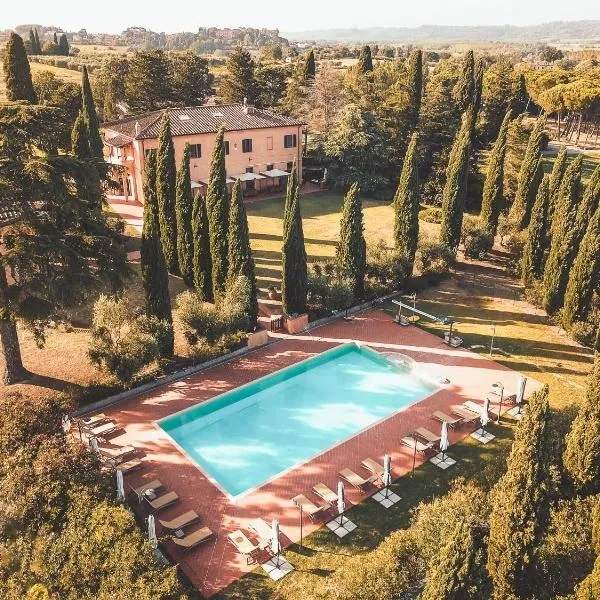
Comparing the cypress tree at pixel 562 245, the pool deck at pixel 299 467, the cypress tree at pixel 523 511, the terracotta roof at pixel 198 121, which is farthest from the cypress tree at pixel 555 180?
the terracotta roof at pixel 198 121

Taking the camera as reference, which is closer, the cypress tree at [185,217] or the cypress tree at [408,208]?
the cypress tree at [185,217]

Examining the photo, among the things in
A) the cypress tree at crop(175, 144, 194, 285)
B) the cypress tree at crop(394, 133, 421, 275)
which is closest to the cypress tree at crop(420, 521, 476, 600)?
the cypress tree at crop(394, 133, 421, 275)

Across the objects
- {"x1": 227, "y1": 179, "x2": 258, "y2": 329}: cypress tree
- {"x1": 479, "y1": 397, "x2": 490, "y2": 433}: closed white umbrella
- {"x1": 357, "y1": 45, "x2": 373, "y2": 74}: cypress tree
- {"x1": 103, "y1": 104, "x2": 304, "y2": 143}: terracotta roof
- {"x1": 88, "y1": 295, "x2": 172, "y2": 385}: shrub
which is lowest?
Result: {"x1": 479, "y1": 397, "x2": 490, "y2": 433}: closed white umbrella

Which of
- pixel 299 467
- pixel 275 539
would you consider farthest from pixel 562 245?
pixel 275 539

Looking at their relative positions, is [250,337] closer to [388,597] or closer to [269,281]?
[269,281]

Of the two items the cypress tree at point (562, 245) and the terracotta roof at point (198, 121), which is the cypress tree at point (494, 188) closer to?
the cypress tree at point (562, 245)

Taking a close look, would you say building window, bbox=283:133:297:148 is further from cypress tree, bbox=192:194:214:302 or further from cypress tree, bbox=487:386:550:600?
cypress tree, bbox=487:386:550:600

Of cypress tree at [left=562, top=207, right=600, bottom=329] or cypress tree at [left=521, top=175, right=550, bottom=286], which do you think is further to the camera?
cypress tree at [left=521, top=175, right=550, bottom=286]

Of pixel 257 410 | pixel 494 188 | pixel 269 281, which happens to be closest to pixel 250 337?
pixel 257 410
